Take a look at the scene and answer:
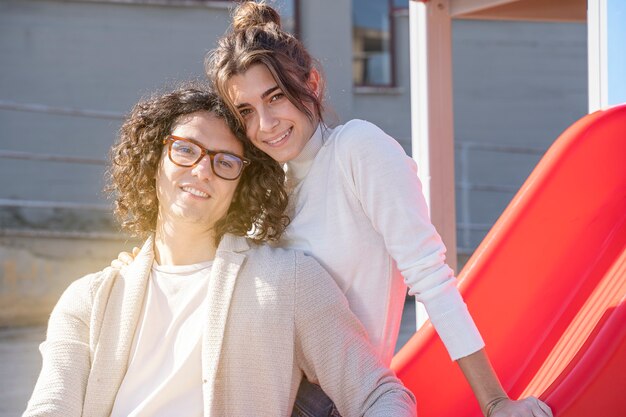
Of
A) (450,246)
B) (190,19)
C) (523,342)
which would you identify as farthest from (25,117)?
(523,342)

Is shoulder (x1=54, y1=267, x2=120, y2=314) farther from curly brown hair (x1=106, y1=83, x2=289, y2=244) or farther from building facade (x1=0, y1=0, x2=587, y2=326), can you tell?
building facade (x1=0, y1=0, x2=587, y2=326)

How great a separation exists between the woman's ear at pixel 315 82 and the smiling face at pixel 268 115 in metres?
0.08

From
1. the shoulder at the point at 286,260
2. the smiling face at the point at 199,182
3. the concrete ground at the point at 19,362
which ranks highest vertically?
the smiling face at the point at 199,182

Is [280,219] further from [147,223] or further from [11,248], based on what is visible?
[11,248]

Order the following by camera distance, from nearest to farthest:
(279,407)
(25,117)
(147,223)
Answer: (279,407) < (147,223) < (25,117)

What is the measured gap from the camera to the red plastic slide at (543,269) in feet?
8.84

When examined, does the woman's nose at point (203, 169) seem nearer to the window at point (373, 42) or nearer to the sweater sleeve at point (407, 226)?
the sweater sleeve at point (407, 226)

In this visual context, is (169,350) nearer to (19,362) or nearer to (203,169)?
(203,169)

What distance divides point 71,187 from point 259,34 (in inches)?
263

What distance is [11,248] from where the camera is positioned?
6.91 meters

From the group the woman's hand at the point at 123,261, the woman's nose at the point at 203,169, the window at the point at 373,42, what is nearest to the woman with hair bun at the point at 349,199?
the woman's nose at the point at 203,169

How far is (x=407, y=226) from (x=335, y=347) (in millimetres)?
304

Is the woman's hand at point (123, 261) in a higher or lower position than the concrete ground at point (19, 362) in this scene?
higher

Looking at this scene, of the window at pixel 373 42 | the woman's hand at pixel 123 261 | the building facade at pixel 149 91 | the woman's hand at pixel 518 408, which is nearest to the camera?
the woman's hand at pixel 518 408
